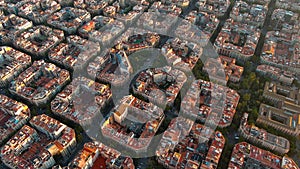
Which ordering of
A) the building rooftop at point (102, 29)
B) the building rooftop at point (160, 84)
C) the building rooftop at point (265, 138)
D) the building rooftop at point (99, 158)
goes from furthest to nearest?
the building rooftop at point (102, 29)
the building rooftop at point (160, 84)
the building rooftop at point (265, 138)
the building rooftop at point (99, 158)

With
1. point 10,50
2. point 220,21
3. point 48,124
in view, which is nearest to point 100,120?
point 48,124

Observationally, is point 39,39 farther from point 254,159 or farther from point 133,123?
point 254,159

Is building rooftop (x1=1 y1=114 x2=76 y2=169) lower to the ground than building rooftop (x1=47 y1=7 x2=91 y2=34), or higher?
lower

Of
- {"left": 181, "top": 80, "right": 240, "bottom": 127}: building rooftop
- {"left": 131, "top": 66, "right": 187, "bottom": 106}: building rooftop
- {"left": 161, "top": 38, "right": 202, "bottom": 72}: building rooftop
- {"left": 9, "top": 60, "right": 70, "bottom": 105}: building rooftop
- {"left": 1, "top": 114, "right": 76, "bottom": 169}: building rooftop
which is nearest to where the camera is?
{"left": 1, "top": 114, "right": 76, "bottom": 169}: building rooftop

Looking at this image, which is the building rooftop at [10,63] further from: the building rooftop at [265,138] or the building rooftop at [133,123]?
the building rooftop at [265,138]

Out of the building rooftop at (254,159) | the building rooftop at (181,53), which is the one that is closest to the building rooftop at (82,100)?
the building rooftop at (181,53)

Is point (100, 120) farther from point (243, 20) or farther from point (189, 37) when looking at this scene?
Answer: point (243, 20)

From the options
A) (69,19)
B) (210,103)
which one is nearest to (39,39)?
(69,19)

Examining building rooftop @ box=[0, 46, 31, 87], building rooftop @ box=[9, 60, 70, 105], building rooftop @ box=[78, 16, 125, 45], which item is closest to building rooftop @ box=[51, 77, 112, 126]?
building rooftop @ box=[9, 60, 70, 105]

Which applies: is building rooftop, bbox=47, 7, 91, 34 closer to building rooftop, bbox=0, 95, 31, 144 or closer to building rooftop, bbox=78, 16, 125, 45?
building rooftop, bbox=78, 16, 125, 45

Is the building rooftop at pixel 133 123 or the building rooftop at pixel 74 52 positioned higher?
the building rooftop at pixel 74 52

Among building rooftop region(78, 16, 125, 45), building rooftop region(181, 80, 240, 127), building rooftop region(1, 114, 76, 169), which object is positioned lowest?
building rooftop region(1, 114, 76, 169)
